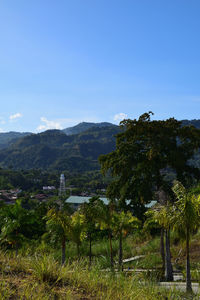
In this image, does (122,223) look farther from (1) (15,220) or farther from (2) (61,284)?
(2) (61,284)

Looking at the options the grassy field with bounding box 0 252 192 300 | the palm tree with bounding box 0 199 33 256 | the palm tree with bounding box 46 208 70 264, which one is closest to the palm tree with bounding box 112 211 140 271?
the palm tree with bounding box 46 208 70 264

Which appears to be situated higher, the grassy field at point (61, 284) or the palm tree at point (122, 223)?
the grassy field at point (61, 284)

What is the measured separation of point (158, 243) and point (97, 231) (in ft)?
26.3

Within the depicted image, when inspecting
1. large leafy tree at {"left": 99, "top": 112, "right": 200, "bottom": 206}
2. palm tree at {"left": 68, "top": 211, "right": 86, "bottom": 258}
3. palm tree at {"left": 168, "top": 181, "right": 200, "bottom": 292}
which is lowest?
palm tree at {"left": 68, "top": 211, "right": 86, "bottom": 258}

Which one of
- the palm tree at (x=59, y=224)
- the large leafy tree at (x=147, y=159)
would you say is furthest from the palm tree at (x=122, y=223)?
the palm tree at (x=59, y=224)

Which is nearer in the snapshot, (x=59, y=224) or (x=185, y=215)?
(x=185, y=215)

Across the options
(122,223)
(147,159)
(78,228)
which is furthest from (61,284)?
(147,159)

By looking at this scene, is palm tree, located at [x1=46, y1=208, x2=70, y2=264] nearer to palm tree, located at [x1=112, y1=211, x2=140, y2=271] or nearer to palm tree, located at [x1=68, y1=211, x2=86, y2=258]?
palm tree, located at [x1=68, y1=211, x2=86, y2=258]

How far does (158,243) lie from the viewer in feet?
63.2

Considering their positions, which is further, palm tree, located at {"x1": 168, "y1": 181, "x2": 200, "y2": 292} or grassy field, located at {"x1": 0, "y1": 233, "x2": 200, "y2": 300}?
palm tree, located at {"x1": 168, "y1": 181, "x2": 200, "y2": 292}

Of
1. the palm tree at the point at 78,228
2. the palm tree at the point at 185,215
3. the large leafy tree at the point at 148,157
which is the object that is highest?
the large leafy tree at the point at 148,157

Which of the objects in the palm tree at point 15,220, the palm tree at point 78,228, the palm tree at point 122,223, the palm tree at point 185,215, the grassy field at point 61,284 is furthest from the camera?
the palm tree at point 122,223

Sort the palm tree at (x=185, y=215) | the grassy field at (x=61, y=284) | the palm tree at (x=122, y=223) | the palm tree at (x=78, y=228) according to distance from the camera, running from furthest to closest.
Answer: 1. the palm tree at (x=122, y=223)
2. the palm tree at (x=78, y=228)
3. the palm tree at (x=185, y=215)
4. the grassy field at (x=61, y=284)

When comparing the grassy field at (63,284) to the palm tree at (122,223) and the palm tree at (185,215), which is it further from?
the palm tree at (122,223)
